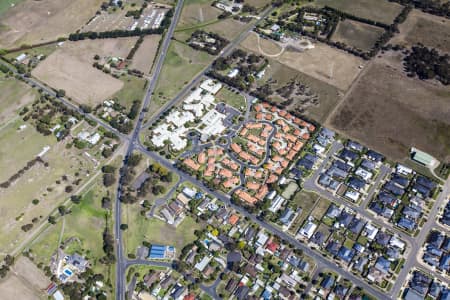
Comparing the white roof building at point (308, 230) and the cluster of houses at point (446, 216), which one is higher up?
the cluster of houses at point (446, 216)

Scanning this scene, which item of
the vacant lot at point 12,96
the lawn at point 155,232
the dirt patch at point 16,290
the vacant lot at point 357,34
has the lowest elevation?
the dirt patch at point 16,290

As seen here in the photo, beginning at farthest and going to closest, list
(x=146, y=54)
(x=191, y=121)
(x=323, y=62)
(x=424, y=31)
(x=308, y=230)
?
(x=424, y=31) < (x=146, y=54) < (x=323, y=62) < (x=191, y=121) < (x=308, y=230)

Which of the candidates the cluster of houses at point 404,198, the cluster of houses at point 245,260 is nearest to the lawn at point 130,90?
the cluster of houses at point 245,260

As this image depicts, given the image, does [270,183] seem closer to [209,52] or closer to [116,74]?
[209,52]

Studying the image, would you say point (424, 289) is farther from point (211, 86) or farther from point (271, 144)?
point (211, 86)

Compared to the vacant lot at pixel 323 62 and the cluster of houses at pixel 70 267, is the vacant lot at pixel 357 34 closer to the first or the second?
the vacant lot at pixel 323 62

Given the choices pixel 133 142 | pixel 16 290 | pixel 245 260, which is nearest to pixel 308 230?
pixel 245 260
